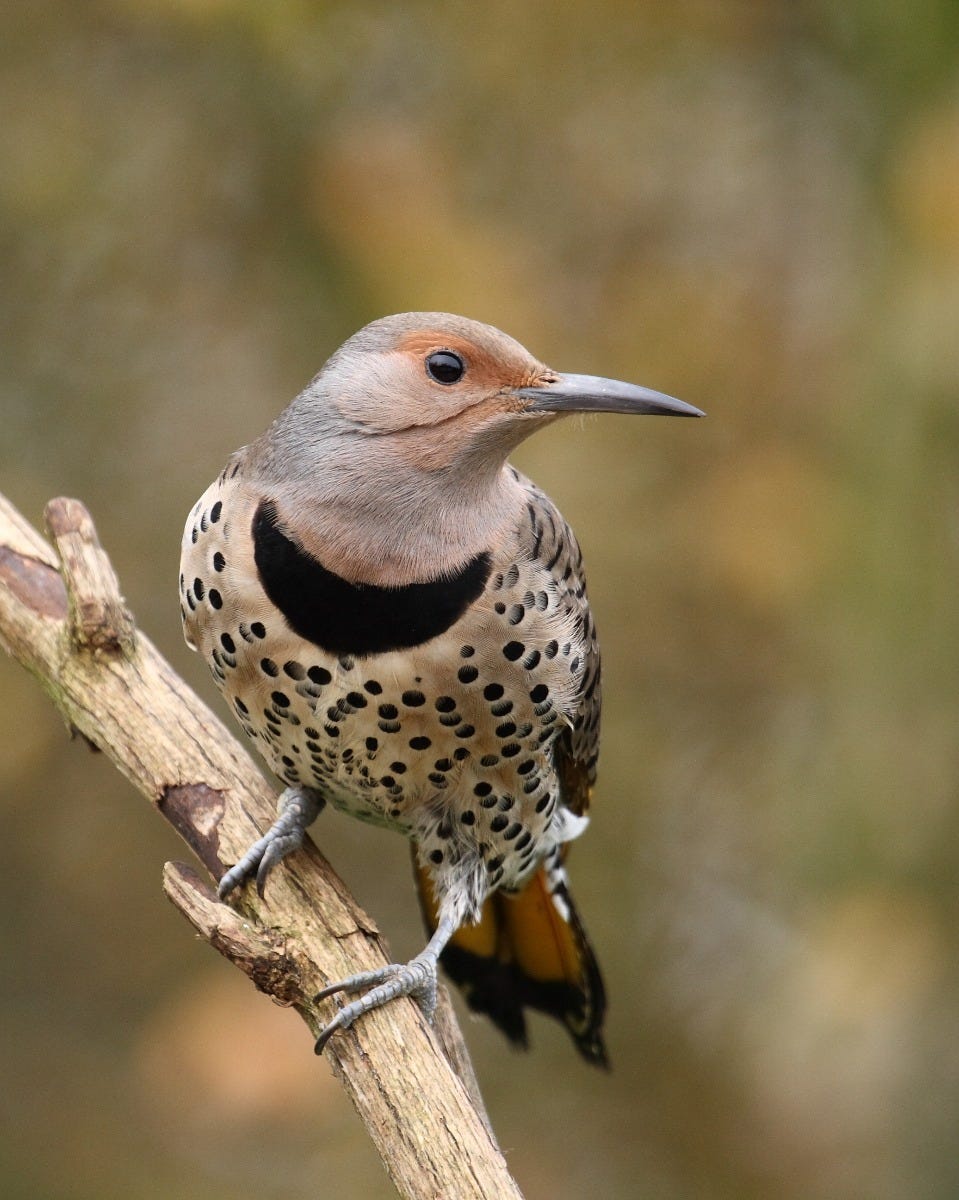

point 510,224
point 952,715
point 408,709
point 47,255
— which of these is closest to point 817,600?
point 952,715

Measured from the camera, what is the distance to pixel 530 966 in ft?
13.2

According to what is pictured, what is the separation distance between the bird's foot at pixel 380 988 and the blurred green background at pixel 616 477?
216cm

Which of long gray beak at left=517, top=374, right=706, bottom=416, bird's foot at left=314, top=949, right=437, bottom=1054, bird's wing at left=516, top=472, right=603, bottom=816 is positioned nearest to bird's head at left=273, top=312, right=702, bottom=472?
long gray beak at left=517, top=374, right=706, bottom=416

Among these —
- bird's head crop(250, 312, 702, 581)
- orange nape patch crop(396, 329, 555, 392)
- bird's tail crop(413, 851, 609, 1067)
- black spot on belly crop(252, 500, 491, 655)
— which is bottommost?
bird's tail crop(413, 851, 609, 1067)

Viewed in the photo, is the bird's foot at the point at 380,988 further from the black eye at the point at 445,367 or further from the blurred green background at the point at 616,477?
the blurred green background at the point at 616,477

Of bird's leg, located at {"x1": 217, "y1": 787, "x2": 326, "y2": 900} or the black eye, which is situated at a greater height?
the black eye

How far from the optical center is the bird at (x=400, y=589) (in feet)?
9.92

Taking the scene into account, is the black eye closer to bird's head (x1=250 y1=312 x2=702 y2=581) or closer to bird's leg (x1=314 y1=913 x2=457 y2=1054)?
bird's head (x1=250 y1=312 x2=702 y2=581)

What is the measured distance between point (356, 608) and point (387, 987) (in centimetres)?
74

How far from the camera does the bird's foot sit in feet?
9.28

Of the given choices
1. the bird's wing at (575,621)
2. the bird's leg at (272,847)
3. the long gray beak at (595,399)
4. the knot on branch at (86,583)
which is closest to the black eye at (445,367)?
the long gray beak at (595,399)

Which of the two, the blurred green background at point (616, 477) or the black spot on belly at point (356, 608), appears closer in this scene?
the black spot on belly at point (356, 608)

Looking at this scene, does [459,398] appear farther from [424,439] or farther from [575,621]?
[575,621]

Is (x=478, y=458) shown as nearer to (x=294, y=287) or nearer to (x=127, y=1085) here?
(x=294, y=287)
